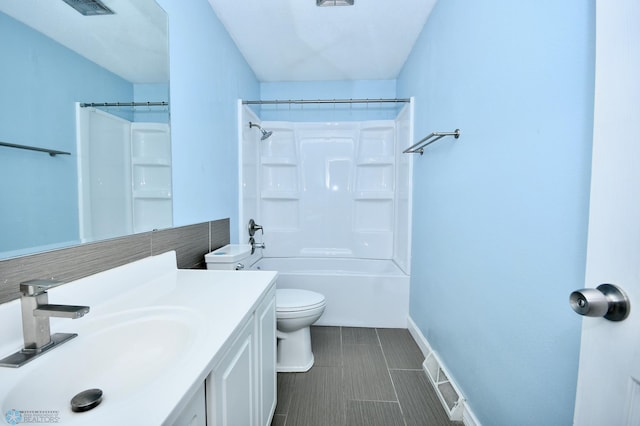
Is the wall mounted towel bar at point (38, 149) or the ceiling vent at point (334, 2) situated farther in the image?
the ceiling vent at point (334, 2)

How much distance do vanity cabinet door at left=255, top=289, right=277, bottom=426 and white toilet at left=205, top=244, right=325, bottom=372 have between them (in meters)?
0.42

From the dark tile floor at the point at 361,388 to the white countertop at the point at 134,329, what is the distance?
2.63 feet

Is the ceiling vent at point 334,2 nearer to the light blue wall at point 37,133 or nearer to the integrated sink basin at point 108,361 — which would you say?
the light blue wall at point 37,133

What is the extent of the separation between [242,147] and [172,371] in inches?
81.7

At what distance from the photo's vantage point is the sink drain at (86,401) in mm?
540

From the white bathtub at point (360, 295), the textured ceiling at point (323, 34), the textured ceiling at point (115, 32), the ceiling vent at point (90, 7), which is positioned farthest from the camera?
the white bathtub at point (360, 295)

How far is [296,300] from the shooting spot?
72.4 inches

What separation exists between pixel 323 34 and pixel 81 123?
6.04 feet

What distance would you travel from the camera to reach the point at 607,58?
0.50 m

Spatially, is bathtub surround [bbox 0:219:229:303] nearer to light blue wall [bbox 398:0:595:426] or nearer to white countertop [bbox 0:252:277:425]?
white countertop [bbox 0:252:277:425]

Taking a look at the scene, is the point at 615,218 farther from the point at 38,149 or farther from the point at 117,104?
the point at 117,104

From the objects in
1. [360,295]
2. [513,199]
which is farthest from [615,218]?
[360,295]

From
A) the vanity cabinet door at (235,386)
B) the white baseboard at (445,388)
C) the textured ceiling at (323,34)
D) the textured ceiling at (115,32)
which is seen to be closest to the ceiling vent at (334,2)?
the textured ceiling at (323,34)

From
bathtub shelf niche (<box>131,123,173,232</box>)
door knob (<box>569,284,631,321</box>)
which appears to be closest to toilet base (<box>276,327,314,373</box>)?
bathtub shelf niche (<box>131,123,173,232</box>)
